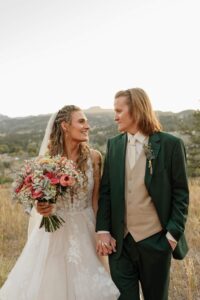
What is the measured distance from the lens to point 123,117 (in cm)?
411

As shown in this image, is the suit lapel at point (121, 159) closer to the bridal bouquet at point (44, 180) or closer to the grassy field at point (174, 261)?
the bridal bouquet at point (44, 180)

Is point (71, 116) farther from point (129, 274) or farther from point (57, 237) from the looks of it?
point (129, 274)

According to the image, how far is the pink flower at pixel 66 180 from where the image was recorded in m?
4.07

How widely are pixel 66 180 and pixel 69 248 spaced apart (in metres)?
0.87

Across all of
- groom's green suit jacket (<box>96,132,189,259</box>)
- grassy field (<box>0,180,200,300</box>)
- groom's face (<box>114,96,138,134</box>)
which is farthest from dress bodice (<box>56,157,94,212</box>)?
grassy field (<box>0,180,200,300</box>)

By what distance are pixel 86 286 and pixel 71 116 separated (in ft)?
5.35

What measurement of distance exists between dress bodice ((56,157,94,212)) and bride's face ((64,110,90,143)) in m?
0.37

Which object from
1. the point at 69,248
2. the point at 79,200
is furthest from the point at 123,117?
the point at 69,248

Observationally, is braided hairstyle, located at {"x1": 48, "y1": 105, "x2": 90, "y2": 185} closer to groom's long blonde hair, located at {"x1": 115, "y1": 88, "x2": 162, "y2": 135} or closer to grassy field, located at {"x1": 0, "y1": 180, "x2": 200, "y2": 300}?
groom's long blonde hair, located at {"x1": 115, "y1": 88, "x2": 162, "y2": 135}

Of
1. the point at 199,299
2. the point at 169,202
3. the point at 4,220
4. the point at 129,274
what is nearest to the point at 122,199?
the point at 169,202

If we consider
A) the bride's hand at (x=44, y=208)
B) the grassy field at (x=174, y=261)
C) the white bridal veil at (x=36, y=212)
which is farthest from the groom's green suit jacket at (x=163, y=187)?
the grassy field at (x=174, y=261)

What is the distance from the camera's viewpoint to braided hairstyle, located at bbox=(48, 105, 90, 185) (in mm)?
4762

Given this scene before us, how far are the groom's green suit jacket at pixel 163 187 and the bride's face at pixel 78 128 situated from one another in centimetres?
54

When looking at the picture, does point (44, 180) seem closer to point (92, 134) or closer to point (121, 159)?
point (121, 159)
